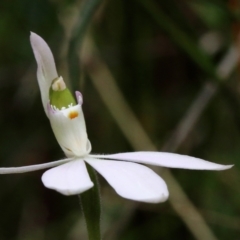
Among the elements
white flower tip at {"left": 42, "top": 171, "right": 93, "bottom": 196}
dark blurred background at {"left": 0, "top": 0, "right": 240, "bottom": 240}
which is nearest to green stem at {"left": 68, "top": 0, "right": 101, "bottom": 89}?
dark blurred background at {"left": 0, "top": 0, "right": 240, "bottom": 240}

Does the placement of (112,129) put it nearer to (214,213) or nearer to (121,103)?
(121,103)

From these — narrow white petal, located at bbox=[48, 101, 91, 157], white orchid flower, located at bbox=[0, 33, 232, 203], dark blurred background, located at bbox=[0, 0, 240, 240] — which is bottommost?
dark blurred background, located at bbox=[0, 0, 240, 240]

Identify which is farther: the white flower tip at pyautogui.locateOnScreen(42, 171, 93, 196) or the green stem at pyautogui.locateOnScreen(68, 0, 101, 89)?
the green stem at pyautogui.locateOnScreen(68, 0, 101, 89)

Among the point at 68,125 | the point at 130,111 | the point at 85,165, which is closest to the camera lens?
the point at 85,165

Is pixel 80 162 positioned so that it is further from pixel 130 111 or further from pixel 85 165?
pixel 130 111

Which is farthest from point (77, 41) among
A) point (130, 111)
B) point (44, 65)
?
point (130, 111)

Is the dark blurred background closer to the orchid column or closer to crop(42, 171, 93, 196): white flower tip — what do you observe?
the orchid column

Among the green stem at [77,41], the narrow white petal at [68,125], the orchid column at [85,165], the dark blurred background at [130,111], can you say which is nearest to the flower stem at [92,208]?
the orchid column at [85,165]

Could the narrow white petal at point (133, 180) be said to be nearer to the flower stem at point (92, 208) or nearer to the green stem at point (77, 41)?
the flower stem at point (92, 208)
